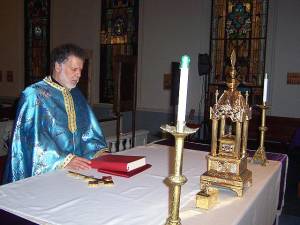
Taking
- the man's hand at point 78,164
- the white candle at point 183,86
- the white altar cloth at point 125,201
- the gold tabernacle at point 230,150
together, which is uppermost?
the white candle at point 183,86

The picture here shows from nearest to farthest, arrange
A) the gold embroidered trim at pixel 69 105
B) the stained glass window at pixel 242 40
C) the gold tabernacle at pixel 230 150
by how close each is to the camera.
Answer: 1. the gold tabernacle at pixel 230 150
2. the gold embroidered trim at pixel 69 105
3. the stained glass window at pixel 242 40

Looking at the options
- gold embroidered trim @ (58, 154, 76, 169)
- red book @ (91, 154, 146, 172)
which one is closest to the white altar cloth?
red book @ (91, 154, 146, 172)

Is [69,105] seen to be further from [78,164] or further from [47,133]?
[78,164]

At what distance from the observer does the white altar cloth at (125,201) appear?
1.55 m

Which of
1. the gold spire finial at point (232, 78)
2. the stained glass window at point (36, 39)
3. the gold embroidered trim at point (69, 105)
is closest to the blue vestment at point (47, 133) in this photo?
the gold embroidered trim at point (69, 105)

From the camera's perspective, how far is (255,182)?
2.17 metres

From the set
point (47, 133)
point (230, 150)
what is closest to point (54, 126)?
point (47, 133)

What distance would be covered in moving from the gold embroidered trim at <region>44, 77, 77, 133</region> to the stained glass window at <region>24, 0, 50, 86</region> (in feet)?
26.1

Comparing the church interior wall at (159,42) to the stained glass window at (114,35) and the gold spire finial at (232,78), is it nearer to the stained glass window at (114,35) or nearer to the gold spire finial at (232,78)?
the stained glass window at (114,35)

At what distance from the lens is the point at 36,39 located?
1069 centimetres

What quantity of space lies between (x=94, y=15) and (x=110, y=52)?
1.08 metres

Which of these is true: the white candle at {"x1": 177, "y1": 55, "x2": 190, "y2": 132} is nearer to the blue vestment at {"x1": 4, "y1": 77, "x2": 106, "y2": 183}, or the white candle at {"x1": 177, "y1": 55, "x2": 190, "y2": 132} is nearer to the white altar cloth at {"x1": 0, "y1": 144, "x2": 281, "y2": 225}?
the white altar cloth at {"x1": 0, "y1": 144, "x2": 281, "y2": 225}

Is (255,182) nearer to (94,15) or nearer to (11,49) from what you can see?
(94,15)

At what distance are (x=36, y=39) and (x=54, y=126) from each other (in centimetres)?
858
